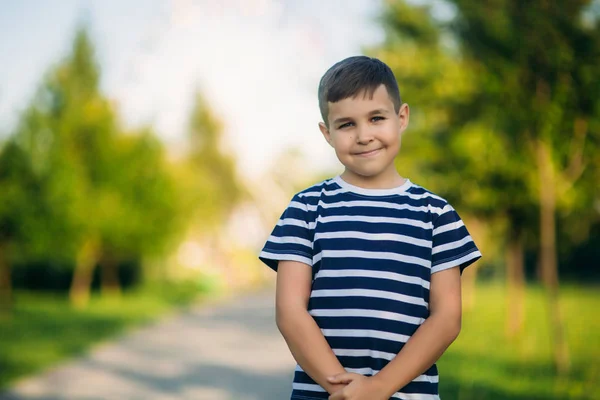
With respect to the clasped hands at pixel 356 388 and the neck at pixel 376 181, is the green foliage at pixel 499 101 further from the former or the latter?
the clasped hands at pixel 356 388

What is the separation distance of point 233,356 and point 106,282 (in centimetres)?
1542

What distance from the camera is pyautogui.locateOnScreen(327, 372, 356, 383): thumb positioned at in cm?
189

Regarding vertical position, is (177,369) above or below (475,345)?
below

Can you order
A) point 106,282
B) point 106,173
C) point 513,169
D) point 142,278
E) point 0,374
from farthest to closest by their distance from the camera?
point 142,278 < point 106,282 < point 106,173 < point 513,169 < point 0,374

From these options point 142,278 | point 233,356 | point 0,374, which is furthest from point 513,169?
point 142,278

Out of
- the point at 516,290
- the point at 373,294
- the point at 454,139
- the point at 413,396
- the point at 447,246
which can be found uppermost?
the point at 454,139

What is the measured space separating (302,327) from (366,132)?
1.74 ft

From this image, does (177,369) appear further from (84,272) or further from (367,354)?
(84,272)

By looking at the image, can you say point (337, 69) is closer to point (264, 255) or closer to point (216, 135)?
point (264, 255)

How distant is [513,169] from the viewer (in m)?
9.45

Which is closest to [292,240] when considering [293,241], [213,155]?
[293,241]

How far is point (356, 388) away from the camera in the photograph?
1.87 metres

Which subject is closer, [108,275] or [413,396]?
[413,396]

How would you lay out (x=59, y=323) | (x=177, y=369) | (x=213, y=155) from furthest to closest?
(x=213, y=155) → (x=59, y=323) → (x=177, y=369)
